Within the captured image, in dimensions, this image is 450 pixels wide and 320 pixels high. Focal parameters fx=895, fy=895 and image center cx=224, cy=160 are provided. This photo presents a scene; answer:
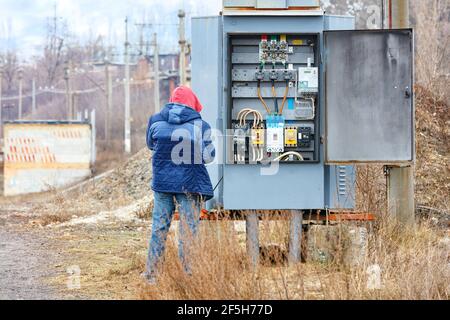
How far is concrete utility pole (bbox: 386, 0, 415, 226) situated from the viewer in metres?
10.8

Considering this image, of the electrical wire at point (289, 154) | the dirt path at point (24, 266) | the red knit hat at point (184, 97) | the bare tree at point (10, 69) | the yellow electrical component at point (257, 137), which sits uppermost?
the bare tree at point (10, 69)

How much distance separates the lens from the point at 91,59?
84000 mm

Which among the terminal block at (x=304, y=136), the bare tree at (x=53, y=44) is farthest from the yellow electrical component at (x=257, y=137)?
the bare tree at (x=53, y=44)

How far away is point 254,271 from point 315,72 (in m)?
3.12

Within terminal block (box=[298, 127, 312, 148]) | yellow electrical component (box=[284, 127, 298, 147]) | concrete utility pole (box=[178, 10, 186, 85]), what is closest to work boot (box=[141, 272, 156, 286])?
yellow electrical component (box=[284, 127, 298, 147])

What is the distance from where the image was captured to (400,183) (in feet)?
35.6

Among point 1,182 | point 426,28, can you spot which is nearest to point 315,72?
point 426,28

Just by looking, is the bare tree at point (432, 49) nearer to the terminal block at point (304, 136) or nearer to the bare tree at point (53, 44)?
the terminal block at point (304, 136)

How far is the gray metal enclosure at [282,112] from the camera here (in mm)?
9070

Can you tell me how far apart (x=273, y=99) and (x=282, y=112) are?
18 cm

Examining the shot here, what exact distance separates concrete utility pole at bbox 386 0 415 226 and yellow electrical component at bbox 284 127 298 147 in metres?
1.97

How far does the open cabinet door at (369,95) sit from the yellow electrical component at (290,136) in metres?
0.42

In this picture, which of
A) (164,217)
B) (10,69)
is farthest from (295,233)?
(10,69)
